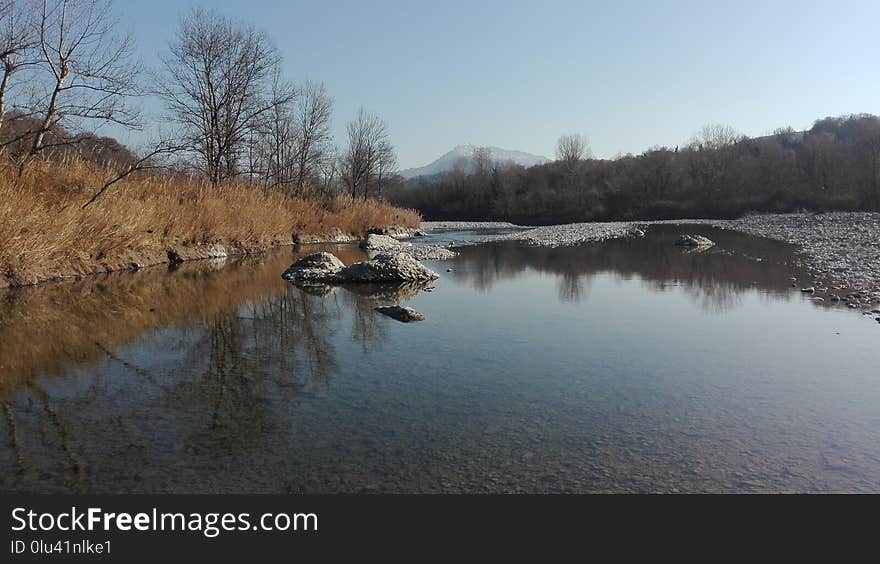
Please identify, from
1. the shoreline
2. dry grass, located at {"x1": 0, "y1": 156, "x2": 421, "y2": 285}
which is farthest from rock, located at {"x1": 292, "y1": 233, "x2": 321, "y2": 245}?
dry grass, located at {"x1": 0, "y1": 156, "x2": 421, "y2": 285}

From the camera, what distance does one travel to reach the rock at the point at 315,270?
10055 mm

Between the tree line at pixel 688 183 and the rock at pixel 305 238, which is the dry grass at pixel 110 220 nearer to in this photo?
the rock at pixel 305 238

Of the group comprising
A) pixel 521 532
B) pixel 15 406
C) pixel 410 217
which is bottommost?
pixel 521 532

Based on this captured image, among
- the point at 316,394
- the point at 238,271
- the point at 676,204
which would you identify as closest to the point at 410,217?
the point at 238,271

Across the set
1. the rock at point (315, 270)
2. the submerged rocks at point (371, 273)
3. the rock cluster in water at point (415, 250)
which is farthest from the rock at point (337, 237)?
the submerged rocks at point (371, 273)

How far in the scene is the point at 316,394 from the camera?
3707 millimetres

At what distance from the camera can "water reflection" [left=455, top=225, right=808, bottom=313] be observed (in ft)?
29.1

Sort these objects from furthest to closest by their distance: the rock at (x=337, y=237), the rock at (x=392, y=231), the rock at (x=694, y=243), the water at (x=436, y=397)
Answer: the rock at (x=392, y=231), the rock at (x=337, y=237), the rock at (x=694, y=243), the water at (x=436, y=397)

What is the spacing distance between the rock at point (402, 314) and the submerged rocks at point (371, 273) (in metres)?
3.14

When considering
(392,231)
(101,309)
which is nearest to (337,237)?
(392,231)

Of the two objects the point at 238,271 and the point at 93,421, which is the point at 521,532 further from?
the point at 238,271

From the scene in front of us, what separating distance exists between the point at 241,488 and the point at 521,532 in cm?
122

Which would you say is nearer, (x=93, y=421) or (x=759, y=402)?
(x=93, y=421)

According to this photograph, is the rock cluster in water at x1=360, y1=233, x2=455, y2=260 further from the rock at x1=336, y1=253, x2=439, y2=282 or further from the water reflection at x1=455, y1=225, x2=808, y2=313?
the rock at x1=336, y1=253, x2=439, y2=282
